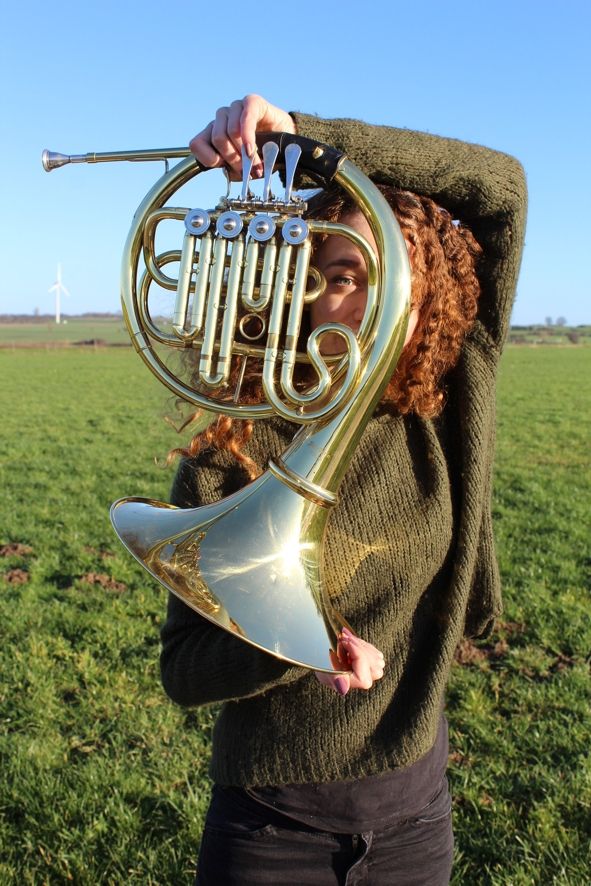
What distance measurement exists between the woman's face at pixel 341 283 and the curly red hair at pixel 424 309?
121mm

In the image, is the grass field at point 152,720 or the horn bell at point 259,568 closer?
the horn bell at point 259,568

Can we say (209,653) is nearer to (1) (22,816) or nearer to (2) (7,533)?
(1) (22,816)

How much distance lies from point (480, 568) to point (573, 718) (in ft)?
7.89

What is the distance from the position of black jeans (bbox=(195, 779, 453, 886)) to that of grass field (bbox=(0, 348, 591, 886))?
1004 millimetres

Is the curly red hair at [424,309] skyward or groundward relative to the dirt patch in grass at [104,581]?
skyward

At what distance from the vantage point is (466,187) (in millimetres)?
1836

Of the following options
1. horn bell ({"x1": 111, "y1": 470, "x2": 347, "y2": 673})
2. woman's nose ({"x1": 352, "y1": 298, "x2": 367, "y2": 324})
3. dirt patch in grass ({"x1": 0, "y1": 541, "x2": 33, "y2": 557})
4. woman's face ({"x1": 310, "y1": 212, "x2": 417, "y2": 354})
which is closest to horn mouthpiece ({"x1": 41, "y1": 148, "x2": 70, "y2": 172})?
woman's face ({"x1": 310, "y1": 212, "x2": 417, "y2": 354})

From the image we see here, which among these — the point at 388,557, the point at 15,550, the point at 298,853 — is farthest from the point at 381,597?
the point at 15,550

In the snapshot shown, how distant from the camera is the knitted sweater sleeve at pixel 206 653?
160 cm

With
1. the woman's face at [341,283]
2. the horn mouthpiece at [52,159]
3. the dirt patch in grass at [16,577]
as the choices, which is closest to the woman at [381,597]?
the woman's face at [341,283]

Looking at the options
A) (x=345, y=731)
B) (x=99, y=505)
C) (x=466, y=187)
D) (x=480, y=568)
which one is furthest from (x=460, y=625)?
(x=99, y=505)

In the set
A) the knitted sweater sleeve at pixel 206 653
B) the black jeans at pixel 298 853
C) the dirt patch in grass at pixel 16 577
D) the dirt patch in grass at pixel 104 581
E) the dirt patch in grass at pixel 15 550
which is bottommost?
the dirt patch in grass at pixel 15 550

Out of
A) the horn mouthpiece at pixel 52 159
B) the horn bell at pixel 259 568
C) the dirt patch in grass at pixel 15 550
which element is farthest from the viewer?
the dirt patch in grass at pixel 15 550

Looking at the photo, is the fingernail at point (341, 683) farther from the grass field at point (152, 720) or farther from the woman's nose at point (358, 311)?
the grass field at point (152, 720)
